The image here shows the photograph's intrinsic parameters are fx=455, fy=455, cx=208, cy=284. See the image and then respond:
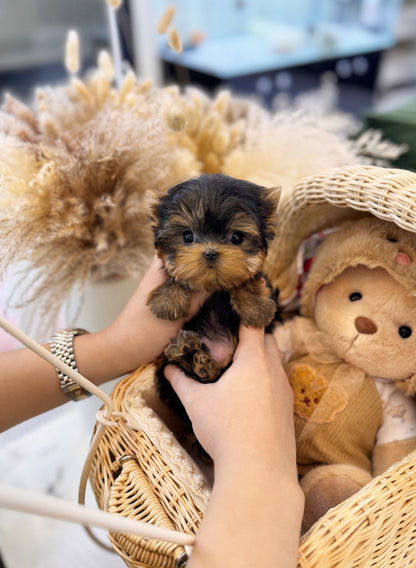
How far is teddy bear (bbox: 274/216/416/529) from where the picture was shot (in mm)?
972

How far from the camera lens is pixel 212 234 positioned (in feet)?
2.74

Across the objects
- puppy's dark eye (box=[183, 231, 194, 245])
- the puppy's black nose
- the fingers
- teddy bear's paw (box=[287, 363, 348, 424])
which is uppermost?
puppy's dark eye (box=[183, 231, 194, 245])

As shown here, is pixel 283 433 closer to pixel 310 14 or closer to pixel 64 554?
pixel 64 554

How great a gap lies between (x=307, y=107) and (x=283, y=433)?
100 cm

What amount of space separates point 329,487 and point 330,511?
194 mm

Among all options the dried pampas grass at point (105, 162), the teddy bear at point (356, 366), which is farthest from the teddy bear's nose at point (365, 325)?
the dried pampas grass at point (105, 162)

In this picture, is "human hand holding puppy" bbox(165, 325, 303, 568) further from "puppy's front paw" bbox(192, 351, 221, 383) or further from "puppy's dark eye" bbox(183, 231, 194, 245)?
"puppy's dark eye" bbox(183, 231, 194, 245)

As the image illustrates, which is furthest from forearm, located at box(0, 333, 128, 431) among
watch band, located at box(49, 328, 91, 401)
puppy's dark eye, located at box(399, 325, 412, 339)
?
puppy's dark eye, located at box(399, 325, 412, 339)

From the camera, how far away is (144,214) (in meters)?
1.14

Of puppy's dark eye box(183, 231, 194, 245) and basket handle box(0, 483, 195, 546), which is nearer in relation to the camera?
basket handle box(0, 483, 195, 546)

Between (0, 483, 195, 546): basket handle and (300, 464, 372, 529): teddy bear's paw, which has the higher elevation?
(0, 483, 195, 546): basket handle

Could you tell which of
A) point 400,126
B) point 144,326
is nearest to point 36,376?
point 144,326

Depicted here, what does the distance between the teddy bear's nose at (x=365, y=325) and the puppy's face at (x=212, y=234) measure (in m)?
0.30

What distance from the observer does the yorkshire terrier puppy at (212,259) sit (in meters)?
0.82
